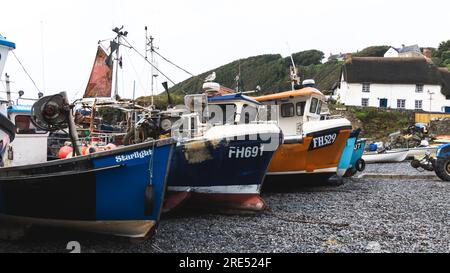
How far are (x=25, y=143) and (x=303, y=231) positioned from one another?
5.55 metres

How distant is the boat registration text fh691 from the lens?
8.75m

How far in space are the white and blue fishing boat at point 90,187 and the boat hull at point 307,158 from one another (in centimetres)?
618

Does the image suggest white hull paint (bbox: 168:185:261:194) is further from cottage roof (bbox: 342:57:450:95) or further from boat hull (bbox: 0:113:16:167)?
cottage roof (bbox: 342:57:450:95)

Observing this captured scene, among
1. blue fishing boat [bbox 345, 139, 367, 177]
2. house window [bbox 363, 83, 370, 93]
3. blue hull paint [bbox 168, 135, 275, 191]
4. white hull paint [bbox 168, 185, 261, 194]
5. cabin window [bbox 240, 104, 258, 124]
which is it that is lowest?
blue fishing boat [bbox 345, 139, 367, 177]

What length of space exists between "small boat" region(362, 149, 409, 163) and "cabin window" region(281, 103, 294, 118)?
40.2ft

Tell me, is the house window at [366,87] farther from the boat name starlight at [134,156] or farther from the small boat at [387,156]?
the boat name starlight at [134,156]

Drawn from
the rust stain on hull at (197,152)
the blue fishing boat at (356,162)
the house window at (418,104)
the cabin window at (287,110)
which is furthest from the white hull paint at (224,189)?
the house window at (418,104)

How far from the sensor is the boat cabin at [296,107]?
12.9 meters

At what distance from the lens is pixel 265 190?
12648 mm

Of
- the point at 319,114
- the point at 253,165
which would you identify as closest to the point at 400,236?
the point at 253,165

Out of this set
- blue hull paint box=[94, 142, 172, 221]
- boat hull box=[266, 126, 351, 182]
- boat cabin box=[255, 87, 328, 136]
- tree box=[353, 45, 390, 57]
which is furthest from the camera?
tree box=[353, 45, 390, 57]

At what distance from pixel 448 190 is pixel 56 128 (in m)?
11.0

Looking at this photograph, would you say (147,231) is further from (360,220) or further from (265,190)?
(265,190)

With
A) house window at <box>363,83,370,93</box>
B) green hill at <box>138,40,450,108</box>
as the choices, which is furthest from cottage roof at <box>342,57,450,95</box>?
green hill at <box>138,40,450,108</box>
